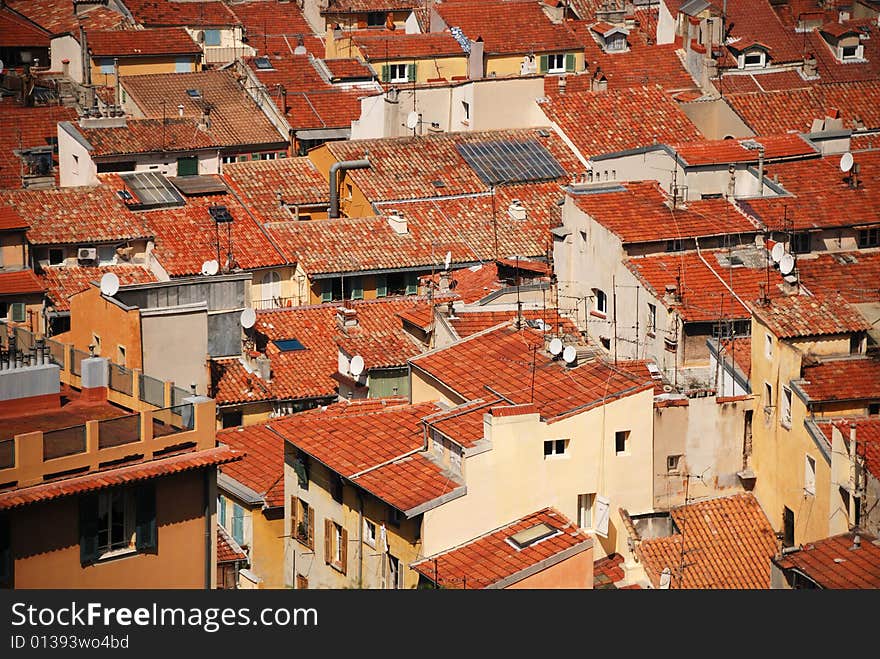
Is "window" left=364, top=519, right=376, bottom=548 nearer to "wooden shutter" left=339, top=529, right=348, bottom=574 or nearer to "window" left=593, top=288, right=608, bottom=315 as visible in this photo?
"wooden shutter" left=339, top=529, right=348, bottom=574

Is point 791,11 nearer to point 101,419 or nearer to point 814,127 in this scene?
point 814,127

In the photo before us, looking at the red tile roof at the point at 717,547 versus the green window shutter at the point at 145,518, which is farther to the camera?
the red tile roof at the point at 717,547

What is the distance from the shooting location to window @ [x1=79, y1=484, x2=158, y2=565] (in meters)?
25.0

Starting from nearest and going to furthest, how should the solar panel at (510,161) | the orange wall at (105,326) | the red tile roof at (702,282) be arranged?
the red tile roof at (702,282) < the orange wall at (105,326) < the solar panel at (510,161)

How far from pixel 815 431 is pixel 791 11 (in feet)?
140

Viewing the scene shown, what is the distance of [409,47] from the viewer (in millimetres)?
65000

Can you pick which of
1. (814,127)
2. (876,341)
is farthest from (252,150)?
(876,341)

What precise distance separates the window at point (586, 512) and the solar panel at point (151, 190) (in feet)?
64.3

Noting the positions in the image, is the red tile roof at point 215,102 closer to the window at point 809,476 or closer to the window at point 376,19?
the window at point 376,19

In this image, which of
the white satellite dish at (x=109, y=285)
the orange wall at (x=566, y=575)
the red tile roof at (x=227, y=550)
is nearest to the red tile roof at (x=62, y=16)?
the white satellite dish at (x=109, y=285)

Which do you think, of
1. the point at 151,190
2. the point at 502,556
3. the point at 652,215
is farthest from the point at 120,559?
the point at 151,190

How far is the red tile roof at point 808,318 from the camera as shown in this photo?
32.7 meters

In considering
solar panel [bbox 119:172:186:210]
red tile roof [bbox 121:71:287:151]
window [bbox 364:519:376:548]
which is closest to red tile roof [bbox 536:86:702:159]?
red tile roof [bbox 121:71:287:151]

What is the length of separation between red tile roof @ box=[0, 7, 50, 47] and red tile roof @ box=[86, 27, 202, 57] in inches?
127
